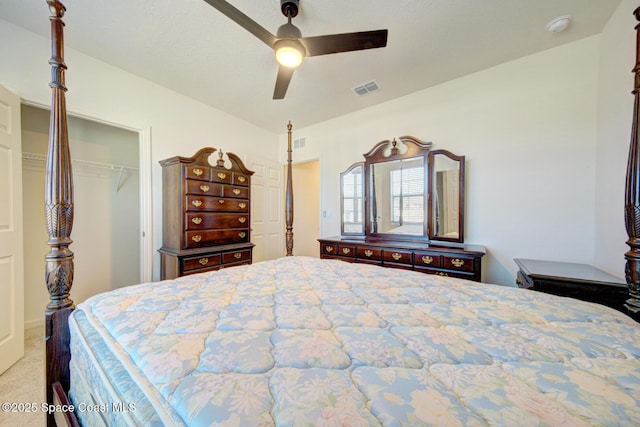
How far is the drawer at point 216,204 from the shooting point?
109 inches

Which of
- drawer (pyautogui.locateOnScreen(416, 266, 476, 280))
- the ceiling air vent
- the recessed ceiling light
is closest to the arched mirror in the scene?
drawer (pyautogui.locateOnScreen(416, 266, 476, 280))

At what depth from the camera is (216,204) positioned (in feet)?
9.86

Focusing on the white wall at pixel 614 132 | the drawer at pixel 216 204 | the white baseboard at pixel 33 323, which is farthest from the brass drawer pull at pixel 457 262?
the white baseboard at pixel 33 323

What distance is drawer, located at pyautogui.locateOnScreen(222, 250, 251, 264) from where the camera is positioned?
3.01m

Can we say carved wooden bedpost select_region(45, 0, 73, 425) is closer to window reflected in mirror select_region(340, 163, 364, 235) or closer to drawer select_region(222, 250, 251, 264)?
drawer select_region(222, 250, 251, 264)

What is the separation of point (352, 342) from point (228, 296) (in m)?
0.71

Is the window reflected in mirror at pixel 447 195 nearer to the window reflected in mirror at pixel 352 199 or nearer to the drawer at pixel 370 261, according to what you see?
the drawer at pixel 370 261

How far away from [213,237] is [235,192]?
67 cm

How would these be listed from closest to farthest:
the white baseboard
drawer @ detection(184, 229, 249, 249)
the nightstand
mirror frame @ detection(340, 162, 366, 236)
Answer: the nightstand, the white baseboard, drawer @ detection(184, 229, 249, 249), mirror frame @ detection(340, 162, 366, 236)

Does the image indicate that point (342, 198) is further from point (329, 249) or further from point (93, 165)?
point (93, 165)

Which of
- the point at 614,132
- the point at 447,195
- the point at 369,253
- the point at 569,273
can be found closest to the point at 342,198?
the point at 369,253

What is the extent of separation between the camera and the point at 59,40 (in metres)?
1.18

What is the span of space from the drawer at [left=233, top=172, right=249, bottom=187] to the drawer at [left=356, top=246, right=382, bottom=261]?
183 cm

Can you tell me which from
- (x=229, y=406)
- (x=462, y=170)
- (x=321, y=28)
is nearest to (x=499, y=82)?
(x=462, y=170)
